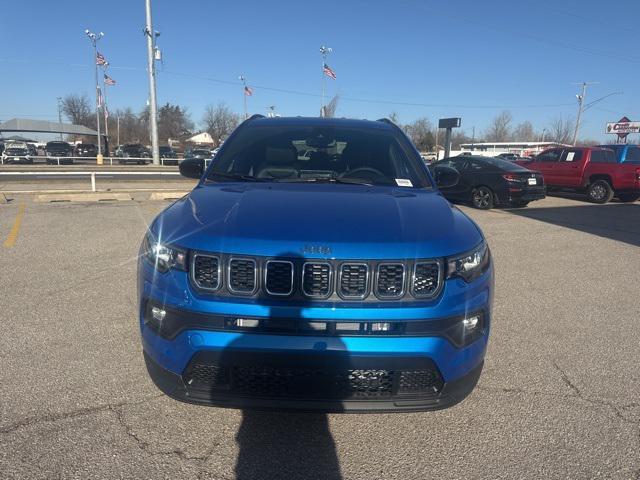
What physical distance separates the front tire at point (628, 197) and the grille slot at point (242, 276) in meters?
16.1

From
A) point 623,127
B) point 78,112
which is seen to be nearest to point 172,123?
point 78,112

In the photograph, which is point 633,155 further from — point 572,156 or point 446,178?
point 446,178

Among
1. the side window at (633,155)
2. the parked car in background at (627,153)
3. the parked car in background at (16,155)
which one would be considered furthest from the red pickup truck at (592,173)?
the parked car in background at (16,155)

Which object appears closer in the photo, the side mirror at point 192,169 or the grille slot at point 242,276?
the grille slot at point 242,276

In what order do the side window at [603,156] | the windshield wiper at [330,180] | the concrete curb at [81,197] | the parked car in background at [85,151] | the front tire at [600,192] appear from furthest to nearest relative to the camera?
the parked car in background at [85,151] → the side window at [603,156] → the front tire at [600,192] → the concrete curb at [81,197] → the windshield wiper at [330,180]

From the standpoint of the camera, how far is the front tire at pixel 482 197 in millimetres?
12648

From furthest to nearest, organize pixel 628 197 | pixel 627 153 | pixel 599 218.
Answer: pixel 628 197 < pixel 627 153 < pixel 599 218

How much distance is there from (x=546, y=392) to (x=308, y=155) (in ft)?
8.17

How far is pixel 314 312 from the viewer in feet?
6.82

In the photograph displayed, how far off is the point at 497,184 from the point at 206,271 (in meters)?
11.8

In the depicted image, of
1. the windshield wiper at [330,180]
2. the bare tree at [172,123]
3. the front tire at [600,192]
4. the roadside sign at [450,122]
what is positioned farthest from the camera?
the bare tree at [172,123]

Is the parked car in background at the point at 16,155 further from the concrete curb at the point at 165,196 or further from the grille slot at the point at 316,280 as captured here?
the grille slot at the point at 316,280

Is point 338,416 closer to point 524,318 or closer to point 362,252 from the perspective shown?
point 362,252

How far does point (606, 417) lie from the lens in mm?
2791
